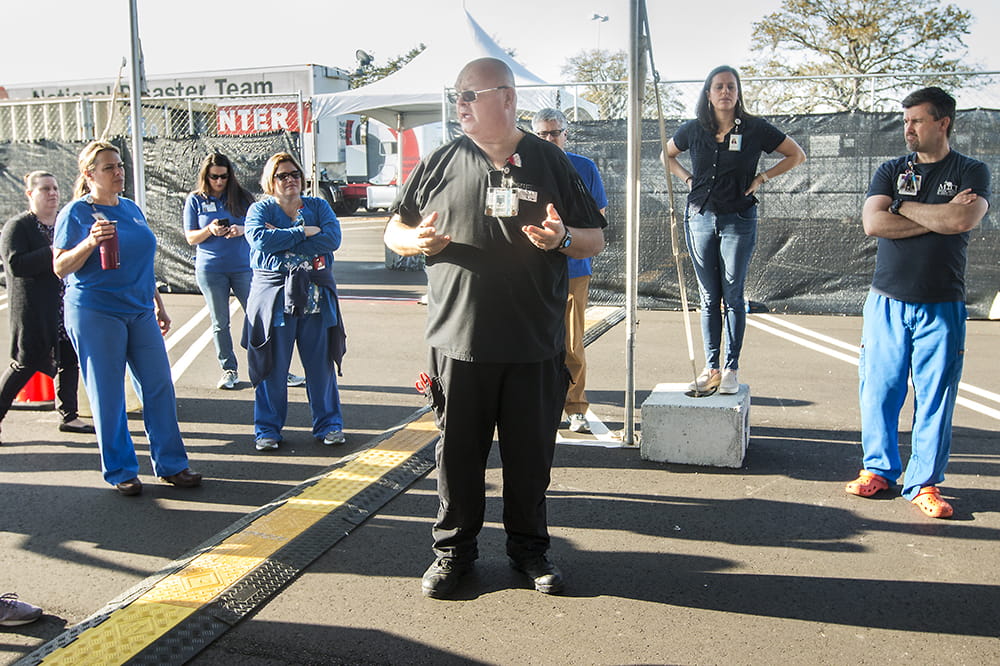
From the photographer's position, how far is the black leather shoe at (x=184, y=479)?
4.95 metres

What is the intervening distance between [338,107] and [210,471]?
36.2 feet

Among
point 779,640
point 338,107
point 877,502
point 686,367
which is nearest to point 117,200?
point 779,640

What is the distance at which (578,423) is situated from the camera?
5953 millimetres

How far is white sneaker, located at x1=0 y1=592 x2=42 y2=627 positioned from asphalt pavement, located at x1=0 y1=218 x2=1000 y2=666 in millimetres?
39

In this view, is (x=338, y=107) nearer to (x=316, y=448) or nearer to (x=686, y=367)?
(x=686, y=367)

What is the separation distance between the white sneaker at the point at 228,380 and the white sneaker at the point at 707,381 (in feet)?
12.8

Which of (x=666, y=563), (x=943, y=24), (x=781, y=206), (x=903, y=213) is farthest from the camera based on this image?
(x=943, y=24)

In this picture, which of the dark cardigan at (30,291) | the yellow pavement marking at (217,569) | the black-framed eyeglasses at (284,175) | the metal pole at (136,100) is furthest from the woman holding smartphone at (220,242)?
the yellow pavement marking at (217,569)

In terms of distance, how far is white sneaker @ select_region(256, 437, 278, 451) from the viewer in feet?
18.5

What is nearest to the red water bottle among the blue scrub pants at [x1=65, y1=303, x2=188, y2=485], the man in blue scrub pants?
the blue scrub pants at [x1=65, y1=303, x2=188, y2=485]

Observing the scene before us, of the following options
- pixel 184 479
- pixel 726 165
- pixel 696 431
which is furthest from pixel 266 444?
pixel 726 165

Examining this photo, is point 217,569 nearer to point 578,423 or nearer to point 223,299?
point 578,423

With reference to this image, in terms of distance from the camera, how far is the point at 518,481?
3.72 metres

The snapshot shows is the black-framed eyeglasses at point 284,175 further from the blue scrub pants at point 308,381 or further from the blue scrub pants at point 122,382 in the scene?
the blue scrub pants at point 122,382
